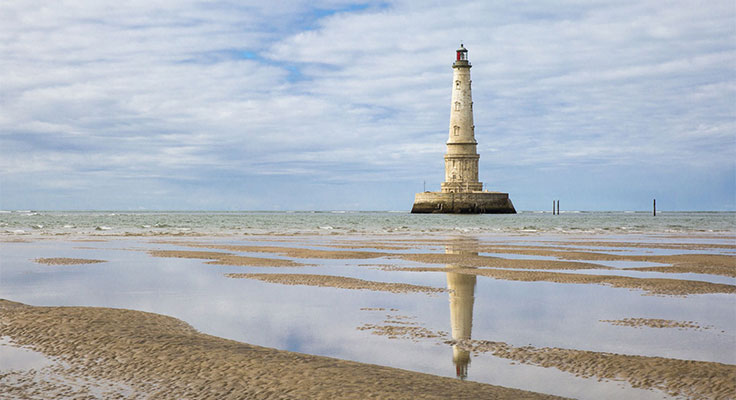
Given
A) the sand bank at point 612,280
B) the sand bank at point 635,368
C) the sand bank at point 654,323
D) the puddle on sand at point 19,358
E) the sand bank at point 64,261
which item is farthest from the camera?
the sand bank at point 64,261

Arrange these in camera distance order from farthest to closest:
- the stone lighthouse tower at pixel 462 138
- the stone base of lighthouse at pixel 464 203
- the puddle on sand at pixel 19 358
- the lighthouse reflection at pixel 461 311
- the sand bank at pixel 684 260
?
the stone base of lighthouse at pixel 464 203
the stone lighthouse tower at pixel 462 138
the sand bank at pixel 684 260
the lighthouse reflection at pixel 461 311
the puddle on sand at pixel 19 358

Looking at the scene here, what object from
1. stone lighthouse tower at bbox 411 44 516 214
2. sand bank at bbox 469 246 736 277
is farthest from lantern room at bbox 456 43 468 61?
sand bank at bbox 469 246 736 277

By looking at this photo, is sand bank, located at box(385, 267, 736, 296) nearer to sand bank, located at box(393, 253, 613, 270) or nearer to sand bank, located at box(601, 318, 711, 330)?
sand bank, located at box(393, 253, 613, 270)

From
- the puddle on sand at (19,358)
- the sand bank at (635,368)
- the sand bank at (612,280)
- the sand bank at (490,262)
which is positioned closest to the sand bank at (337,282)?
the sand bank at (612,280)

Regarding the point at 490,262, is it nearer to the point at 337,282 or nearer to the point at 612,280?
the point at 612,280

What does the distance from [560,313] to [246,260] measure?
39.0ft

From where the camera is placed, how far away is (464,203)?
90375 millimetres

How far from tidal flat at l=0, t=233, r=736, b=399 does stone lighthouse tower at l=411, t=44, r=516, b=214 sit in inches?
2905

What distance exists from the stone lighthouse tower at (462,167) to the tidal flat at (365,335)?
73.8m

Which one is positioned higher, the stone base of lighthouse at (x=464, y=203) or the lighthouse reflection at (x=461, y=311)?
the stone base of lighthouse at (x=464, y=203)

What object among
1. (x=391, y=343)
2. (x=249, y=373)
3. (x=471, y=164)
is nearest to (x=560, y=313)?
(x=391, y=343)

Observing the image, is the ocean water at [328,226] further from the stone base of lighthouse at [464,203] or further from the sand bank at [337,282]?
the sand bank at [337,282]

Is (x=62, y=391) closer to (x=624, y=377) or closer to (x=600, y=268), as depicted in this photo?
(x=624, y=377)

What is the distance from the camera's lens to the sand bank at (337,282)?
12.4m
